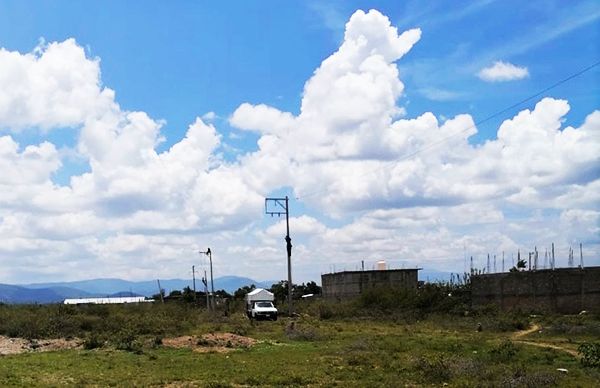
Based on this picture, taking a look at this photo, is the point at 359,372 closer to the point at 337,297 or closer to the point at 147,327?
the point at 147,327

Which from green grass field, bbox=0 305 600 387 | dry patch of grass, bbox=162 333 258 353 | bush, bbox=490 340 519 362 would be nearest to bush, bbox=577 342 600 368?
green grass field, bbox=0 305 600 387

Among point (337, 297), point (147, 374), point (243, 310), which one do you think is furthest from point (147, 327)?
point (337, 297)

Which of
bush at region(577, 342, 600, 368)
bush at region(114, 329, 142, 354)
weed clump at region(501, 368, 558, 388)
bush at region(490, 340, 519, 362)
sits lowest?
bush at region(114, 329, 142, 354)

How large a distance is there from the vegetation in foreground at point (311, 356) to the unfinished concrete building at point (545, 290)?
4146 mm

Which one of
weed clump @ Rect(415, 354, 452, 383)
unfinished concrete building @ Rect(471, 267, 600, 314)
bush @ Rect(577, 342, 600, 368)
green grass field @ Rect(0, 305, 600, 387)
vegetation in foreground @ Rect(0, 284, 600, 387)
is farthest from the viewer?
unfinished concrete building @ Rect(471, 267, 600, 314)

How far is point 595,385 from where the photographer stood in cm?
1700

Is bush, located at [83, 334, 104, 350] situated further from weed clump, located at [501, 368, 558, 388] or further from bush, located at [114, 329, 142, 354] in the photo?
weed clump, located at [501, 368, 558, 388]

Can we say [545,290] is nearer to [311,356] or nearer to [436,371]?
[311,356]

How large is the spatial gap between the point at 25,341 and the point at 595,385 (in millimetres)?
29170

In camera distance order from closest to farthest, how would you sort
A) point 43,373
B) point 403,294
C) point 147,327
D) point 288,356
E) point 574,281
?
point 43,373, point 288,356, point 147,327, point 574,281, point 403,294

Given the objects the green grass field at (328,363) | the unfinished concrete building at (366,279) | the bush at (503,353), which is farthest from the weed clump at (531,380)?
the unfinished concrete building at (366,279)

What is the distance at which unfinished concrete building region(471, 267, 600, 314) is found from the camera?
146ft

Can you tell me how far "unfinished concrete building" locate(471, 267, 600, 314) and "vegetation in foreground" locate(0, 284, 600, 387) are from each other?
13.6 feet

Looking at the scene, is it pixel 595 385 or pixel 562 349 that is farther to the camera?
pixel 562 349
